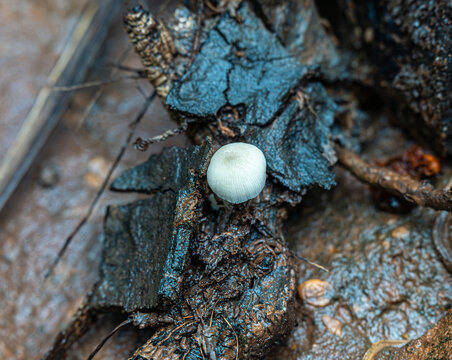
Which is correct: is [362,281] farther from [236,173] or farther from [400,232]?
[236,173]

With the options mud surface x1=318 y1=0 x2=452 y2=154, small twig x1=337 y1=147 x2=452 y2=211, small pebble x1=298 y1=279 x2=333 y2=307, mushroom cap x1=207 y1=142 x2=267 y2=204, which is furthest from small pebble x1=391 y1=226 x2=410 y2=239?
mushroom cap x1=207 y1=142 x2=267 y2=204

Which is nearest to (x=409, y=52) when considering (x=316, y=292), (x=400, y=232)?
(x=400, y=232)

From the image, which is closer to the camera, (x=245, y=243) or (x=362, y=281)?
(x=245, y=243)

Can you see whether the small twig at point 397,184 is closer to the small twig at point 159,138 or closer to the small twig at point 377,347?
the small twig at point 377,347

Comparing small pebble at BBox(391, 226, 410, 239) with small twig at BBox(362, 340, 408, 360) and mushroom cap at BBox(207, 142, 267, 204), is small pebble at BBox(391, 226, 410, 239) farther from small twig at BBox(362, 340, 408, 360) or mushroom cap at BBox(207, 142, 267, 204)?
mushroom cap at BBox(207, 142, 267, 204)

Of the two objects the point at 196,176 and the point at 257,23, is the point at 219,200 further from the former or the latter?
the point at 257,23

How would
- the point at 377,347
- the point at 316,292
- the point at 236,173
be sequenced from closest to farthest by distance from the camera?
the point at 236,173 < the point at 377,347 < the point at 316,292

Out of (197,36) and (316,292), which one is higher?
(197,36)
